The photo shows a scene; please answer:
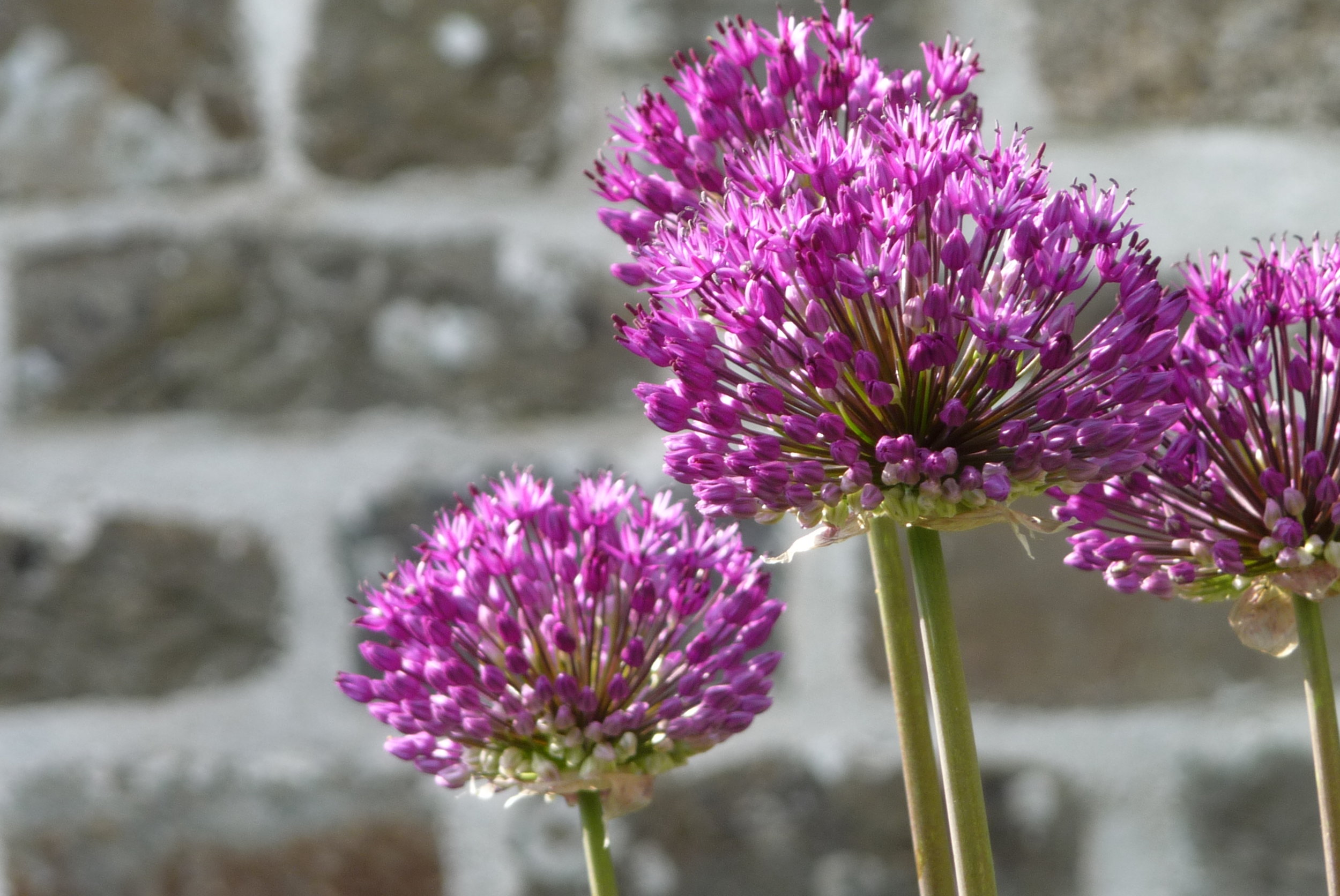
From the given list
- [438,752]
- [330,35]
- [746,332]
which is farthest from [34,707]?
[746,332]

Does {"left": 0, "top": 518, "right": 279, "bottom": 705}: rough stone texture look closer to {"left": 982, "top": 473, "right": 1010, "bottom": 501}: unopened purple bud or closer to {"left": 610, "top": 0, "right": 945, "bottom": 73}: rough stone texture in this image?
{"left": 610, "top": 0, "right": 945, "bottom": 73}: rough stone texture

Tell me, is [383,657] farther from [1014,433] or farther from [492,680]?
[1014,433]

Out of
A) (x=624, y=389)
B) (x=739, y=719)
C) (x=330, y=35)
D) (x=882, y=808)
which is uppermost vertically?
(x=330, y=35)

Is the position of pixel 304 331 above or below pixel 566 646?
above

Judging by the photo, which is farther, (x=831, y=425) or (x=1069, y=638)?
(x=1069, y=638)

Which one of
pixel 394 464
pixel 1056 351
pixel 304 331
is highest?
pixel 304 331

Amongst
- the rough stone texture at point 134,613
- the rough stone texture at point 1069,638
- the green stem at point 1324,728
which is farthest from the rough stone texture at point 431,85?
the green stem at point 1324,728

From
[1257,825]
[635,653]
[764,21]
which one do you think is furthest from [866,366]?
[1257,825]

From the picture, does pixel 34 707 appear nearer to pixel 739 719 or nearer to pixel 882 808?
pixel 882 808
